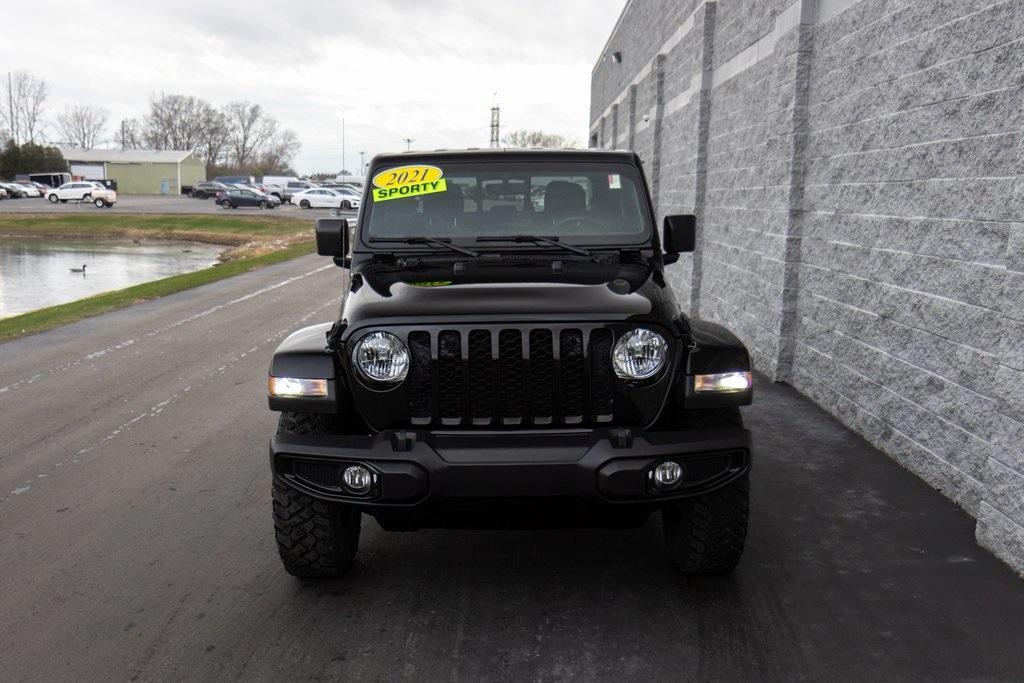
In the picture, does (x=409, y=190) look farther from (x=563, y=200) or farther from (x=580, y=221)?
(x=580, y=221)

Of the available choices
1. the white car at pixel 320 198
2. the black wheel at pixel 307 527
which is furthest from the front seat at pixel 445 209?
the white car at pixel 320 198

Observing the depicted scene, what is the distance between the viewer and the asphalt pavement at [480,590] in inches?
141

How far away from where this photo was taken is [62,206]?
205 ft

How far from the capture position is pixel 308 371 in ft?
12.7

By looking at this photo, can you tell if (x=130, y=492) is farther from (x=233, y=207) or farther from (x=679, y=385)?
(x=233, y=207)

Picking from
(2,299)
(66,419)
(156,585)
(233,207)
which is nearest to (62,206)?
(233,207)

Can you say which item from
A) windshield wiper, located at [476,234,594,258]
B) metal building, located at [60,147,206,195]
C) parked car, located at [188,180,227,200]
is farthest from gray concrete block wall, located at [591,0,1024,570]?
metal building, located at [60,147,206,195]

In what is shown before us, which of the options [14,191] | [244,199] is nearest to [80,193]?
[244,199]

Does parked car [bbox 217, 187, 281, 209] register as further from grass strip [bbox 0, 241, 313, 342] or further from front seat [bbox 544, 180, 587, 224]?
front seat [bbox 544, 180, 587, 224]

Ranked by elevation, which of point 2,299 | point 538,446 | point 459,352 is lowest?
point 2,299

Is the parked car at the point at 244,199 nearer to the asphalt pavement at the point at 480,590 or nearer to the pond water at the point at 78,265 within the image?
the pond water at the point at 78,265

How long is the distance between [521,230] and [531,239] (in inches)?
6.0

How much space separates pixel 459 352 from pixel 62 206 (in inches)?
2623

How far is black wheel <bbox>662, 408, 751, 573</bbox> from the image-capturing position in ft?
13.2
